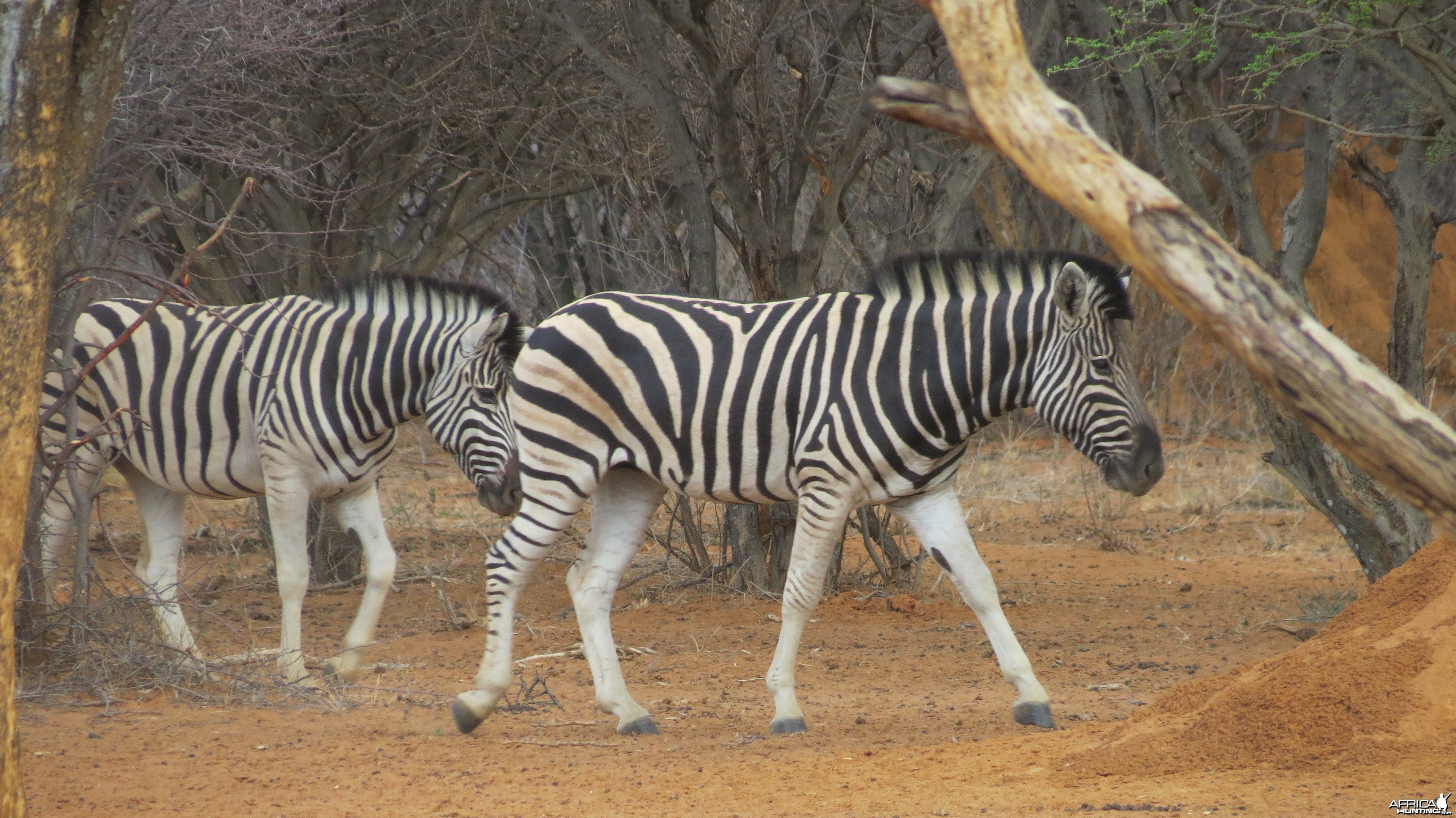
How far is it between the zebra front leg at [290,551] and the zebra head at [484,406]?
2.69 ft

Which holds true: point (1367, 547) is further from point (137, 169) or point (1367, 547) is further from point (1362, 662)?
point (137, 169)

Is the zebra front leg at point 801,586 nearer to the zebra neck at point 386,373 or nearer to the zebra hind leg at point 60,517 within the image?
the zebra neck at point 386,373

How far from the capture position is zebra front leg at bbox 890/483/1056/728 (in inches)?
205

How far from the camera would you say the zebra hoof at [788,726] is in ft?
17.4

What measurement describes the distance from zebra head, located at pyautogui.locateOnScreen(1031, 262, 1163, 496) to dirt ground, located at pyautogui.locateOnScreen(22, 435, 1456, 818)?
3.78 ft

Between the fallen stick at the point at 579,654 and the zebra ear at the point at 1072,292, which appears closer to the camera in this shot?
the zebra ear at the point at 1072,292

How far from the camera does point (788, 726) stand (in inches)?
209

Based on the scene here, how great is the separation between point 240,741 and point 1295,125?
15989 millimetres

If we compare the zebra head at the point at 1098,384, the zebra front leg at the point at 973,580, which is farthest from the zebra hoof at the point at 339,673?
the zebra head at the point at 1098,384

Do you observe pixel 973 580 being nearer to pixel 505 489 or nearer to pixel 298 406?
pixel 505 489

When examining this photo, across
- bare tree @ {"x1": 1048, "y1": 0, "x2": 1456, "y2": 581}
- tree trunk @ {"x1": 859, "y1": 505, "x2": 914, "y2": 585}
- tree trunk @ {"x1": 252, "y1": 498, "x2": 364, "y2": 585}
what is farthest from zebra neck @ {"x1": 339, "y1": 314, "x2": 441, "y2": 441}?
bare tree @ {"x1": 1048, "y1": 0, "x2": 1456, "y2": 581}

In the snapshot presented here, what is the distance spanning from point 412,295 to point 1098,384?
12.4 ft

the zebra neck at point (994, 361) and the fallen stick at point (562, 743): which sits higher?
the zebra neck at point (994, 361)

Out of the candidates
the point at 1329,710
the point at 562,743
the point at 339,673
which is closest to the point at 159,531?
the point at 339,673
